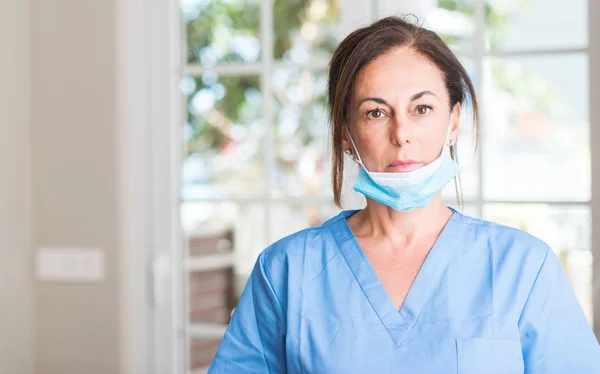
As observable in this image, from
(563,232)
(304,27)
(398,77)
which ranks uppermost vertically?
(304,27)

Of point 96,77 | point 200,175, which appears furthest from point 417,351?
point 200,175

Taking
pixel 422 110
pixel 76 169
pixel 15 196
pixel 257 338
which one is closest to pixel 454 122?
pixel 422 110

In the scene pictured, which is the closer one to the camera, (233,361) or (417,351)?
(417,351)

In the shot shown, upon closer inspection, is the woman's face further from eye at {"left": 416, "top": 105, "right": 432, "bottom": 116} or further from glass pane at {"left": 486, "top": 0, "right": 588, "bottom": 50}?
glass pane at {"left": 486, "top": 0, "right": 588, "bottom": 50}

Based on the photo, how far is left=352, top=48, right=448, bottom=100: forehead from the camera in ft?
4.32

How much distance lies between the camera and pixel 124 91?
2.46m

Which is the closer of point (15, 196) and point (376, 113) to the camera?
point (376, 113)

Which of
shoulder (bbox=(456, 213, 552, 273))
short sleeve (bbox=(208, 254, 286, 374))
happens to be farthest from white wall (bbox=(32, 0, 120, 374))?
shoulder (bbox=(456, 213, 552, 273))

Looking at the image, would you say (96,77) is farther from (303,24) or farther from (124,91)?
(303,24)

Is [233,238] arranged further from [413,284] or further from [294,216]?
[413,284]

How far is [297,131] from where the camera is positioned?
16.4 ft

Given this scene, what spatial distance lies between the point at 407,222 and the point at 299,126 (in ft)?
12.0

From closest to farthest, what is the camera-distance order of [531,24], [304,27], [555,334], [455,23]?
[555,334] < [455,23] < [304,27] < [531,24]

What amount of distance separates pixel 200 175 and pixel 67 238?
2.46 metres
